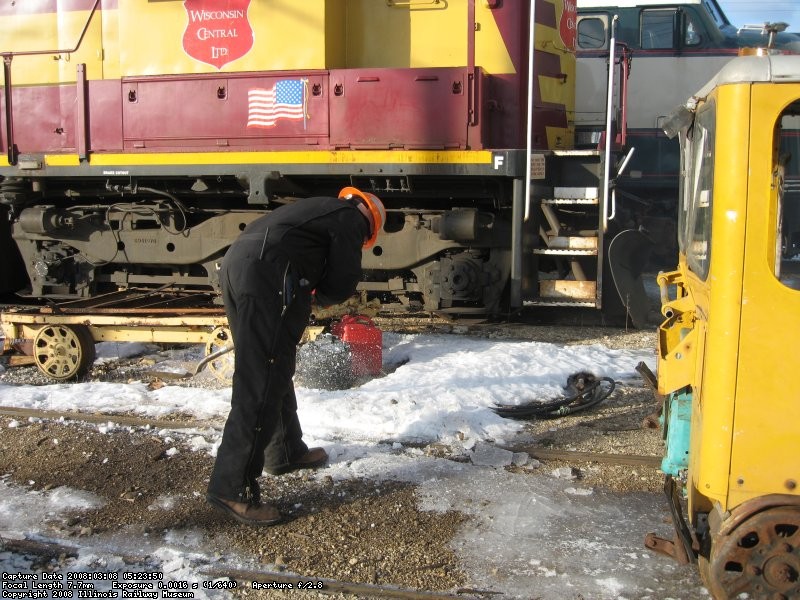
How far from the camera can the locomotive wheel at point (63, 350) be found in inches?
250

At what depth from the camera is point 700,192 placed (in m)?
3.07

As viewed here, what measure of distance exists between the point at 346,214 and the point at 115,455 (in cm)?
207

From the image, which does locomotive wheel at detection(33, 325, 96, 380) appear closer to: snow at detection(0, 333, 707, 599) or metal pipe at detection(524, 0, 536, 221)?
snow at detection(0, 333, 707, 599)

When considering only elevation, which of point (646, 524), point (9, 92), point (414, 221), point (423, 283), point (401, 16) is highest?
point (401, 16)

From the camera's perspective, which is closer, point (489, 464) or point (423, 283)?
point (489, 464)

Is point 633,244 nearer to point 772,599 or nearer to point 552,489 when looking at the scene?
point 552,489

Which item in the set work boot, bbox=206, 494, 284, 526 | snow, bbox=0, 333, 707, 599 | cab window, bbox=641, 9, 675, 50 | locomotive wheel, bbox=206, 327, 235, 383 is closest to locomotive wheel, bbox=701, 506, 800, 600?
snow, bbox=0, 333, 707, 599

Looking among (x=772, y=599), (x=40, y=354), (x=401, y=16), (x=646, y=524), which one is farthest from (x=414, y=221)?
(x=772, y=599)

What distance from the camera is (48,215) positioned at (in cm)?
819

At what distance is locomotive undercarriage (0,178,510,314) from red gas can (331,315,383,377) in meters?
1.45

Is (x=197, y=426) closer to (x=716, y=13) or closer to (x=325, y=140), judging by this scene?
(x=325, y=140)

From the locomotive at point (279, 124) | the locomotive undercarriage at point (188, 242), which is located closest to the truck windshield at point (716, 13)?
the locomotive at point (279, 124)

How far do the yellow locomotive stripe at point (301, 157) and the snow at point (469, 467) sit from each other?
1734mm

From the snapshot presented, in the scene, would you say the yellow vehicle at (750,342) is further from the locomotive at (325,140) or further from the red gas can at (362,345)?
the locomotive at (325,140)
